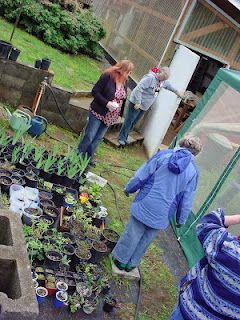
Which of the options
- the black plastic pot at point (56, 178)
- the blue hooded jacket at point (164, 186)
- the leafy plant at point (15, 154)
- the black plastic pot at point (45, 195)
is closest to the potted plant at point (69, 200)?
the black plastic pot at point (45, 195)

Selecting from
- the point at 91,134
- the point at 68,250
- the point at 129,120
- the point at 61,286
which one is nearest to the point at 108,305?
A: the point at 61,286

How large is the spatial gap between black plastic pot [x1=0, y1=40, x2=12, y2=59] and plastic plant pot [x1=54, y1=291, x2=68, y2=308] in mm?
4173

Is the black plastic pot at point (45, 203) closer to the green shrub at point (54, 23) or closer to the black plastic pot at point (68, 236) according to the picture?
the black plastic pot at point (68, 236)

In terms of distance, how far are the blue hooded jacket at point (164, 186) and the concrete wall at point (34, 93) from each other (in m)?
3.46

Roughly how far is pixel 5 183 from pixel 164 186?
1947 mm

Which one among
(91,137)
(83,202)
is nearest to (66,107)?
(91,137)

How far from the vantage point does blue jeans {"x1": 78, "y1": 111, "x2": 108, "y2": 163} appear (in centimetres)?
583

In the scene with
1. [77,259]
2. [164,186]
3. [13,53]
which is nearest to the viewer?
[164,186]

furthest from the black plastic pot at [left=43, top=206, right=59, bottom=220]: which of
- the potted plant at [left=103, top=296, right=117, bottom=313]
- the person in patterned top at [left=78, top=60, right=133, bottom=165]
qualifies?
the person in patterned top at [left=78, top=60, right=133, bottom=165]

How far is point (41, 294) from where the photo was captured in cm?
363

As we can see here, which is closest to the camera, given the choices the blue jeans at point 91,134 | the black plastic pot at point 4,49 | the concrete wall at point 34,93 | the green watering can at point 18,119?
the blue jeans at point 91,134

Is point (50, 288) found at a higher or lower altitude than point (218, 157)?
lower

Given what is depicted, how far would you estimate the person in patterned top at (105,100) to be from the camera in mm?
5540

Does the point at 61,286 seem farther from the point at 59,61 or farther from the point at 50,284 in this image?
the point at 59,61
